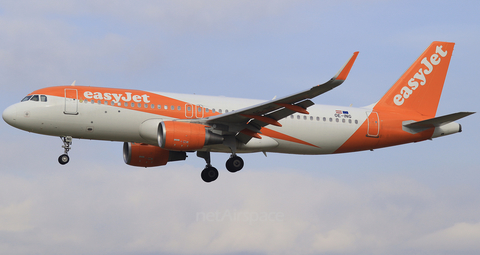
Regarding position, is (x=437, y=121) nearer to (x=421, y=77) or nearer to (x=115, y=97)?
(x=421, y=77)

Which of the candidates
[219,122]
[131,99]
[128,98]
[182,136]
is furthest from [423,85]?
[128,98]

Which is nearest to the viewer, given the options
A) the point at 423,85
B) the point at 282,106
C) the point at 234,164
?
the point at 282,106

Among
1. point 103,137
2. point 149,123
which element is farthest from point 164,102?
point 103,137

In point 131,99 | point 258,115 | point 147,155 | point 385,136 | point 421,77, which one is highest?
point 421,77

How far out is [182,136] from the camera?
93.6 ft

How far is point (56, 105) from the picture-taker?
94.8 ft

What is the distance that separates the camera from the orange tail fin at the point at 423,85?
3525 cm

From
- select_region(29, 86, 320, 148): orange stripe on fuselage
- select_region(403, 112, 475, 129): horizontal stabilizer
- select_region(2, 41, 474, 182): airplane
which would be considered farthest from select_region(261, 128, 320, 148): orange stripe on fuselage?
select_region(403, 112, 475, 129): horizontal stabilizer

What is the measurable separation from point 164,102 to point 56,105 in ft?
16.3

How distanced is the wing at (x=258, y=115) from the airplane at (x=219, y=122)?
44 mm

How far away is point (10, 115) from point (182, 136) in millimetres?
7965

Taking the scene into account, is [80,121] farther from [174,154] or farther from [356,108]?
[356,108]

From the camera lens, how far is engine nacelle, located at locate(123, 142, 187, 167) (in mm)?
33719

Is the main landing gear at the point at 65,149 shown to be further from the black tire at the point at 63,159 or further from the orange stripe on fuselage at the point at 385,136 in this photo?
the orange stripe on fuselage at the point at 385,136
